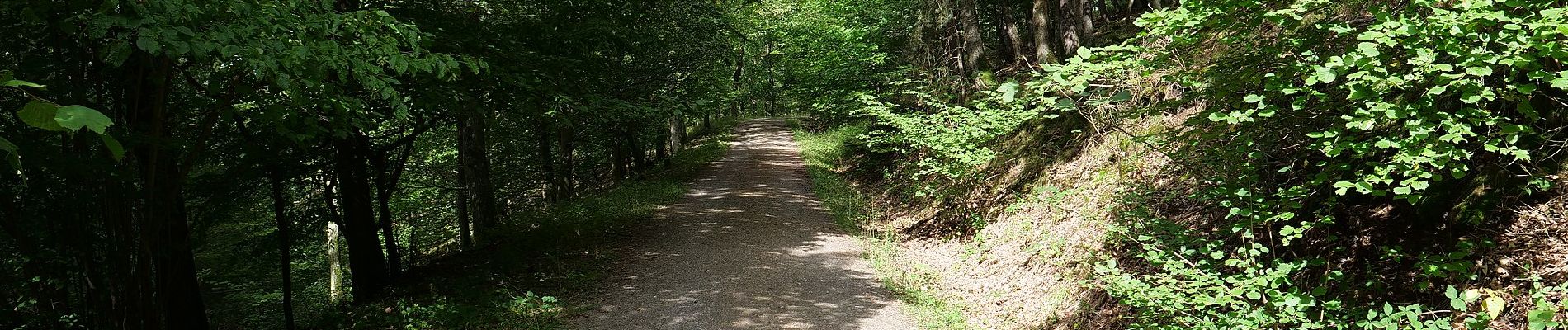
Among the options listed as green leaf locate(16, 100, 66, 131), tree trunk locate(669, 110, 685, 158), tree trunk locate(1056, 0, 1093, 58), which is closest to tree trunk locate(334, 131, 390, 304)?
green leaf locate(16, 100, 66, 131)

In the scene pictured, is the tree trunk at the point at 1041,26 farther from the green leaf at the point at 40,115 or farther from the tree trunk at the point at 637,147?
the tree trunk at the point at 637,147

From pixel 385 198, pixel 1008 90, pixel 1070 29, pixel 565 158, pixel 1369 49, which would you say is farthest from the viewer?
pixel 565 158

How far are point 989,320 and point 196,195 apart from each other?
8391mm

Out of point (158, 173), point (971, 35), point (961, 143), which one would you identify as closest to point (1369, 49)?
point (961, 143)

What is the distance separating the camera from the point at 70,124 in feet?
4.74

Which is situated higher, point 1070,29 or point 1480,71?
point 1070,29

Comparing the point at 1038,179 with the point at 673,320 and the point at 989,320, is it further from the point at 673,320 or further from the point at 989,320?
the point at 673,320

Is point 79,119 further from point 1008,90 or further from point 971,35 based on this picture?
point 971,35

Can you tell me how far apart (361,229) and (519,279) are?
7.67 feet

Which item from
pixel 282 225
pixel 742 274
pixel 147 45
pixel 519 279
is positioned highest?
pixel 147 45

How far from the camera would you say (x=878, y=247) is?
10516 millimetres

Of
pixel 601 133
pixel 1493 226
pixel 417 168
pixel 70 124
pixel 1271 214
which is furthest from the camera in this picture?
pixel 601 133

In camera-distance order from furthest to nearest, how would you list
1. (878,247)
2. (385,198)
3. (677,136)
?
(677,136) → (878,247) → (385,198)

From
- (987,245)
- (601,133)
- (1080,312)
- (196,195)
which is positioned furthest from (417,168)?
(1080,312)
